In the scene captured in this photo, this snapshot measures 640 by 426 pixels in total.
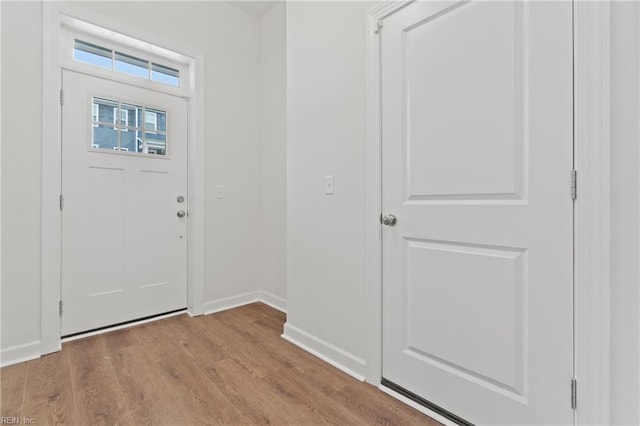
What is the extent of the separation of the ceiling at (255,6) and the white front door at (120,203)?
1093 millimetres

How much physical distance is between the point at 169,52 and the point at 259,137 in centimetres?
104

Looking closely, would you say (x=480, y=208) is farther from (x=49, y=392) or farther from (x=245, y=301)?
(x=245, y=301)

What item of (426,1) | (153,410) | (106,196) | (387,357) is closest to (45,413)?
(153,410)

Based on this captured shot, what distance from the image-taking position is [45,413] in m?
1.42

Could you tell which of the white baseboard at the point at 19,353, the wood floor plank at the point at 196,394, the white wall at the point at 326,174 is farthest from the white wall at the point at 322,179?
the white baseboard at the point at 19,353

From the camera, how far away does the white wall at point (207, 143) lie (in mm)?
1896

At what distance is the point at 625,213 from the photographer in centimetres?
98

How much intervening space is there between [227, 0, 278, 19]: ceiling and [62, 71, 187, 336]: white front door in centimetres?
109

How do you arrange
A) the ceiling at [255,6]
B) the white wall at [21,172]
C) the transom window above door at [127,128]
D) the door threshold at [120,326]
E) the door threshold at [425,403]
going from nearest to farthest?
1. the door threshold at [425,403]
2. the white wall at [21,172]
3. the door threshold at [120,326]
4. the transom window above door at [127,128]
5. the ceiling at [255,6]

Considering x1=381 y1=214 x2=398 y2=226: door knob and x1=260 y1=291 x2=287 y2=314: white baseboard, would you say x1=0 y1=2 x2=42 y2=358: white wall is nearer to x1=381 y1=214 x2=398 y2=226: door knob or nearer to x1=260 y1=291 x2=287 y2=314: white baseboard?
x1=260 y1=291 x2=287 y2=314: white baseboard

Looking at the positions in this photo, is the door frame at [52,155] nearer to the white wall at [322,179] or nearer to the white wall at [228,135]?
the white wall at [228,135]

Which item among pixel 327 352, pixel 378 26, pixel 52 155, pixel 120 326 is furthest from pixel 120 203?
pixel 378 26

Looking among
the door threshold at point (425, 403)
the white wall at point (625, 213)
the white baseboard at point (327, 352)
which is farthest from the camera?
the white baseboard at point (327, 352)

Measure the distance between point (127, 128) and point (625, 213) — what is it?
3005mm
